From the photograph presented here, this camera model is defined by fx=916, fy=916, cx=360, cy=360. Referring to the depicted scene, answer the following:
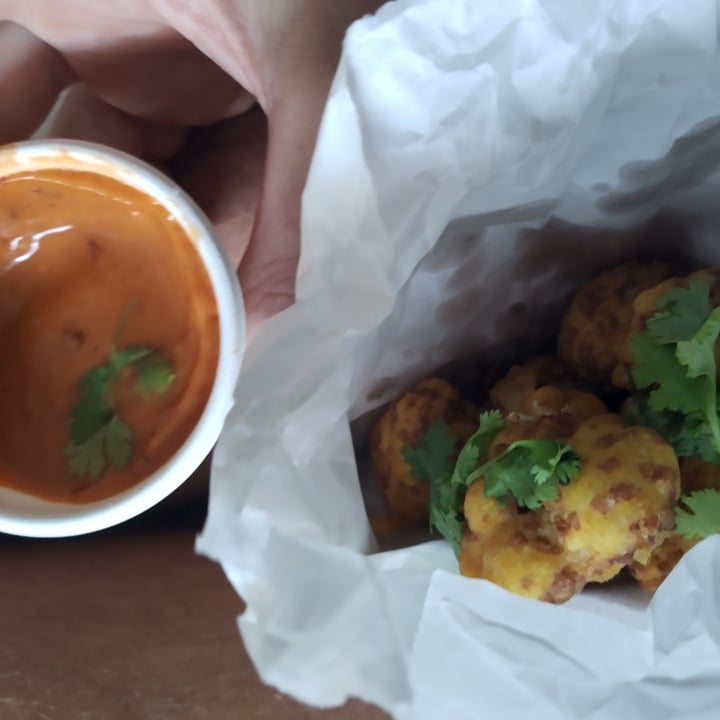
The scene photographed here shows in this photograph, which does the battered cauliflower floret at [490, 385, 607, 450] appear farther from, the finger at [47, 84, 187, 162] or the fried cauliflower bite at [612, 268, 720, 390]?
the finger at [47, 84, 187, 162]

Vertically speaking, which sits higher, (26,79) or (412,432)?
(26,79)

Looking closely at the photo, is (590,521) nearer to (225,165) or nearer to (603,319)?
(603,319)

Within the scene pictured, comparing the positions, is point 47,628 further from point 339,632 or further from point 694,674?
point 694,674

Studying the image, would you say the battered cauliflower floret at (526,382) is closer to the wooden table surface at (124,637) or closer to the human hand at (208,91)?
the human hand at (208,91)

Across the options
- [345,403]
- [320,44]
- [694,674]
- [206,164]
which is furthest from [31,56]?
[694,674]

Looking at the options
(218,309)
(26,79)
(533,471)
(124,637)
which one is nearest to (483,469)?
(533,471)
